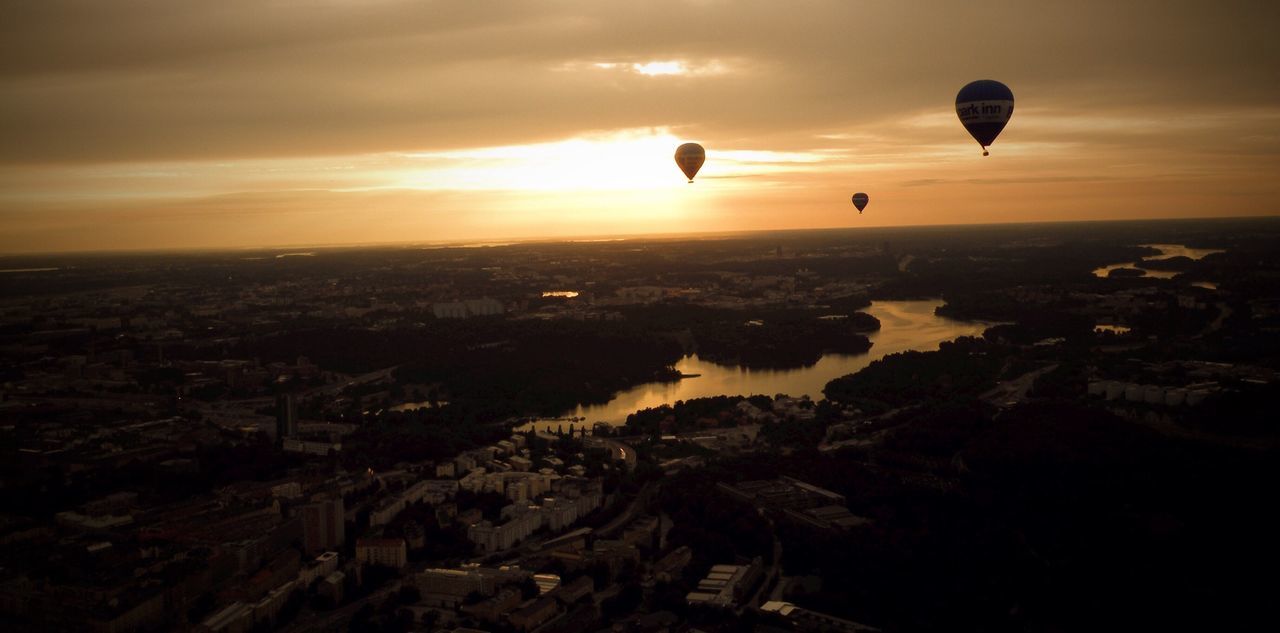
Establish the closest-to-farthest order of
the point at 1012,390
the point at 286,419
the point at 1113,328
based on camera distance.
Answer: the point at 286,419 < the point at 1012,390 < the point at 1113,328

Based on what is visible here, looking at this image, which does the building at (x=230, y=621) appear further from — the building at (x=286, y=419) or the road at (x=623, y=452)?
the building at (x=286, y=419)

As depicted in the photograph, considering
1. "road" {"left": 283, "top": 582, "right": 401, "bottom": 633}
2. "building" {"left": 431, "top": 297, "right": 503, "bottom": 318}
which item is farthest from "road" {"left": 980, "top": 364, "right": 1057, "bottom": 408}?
"building" {"left": 431, "top": 297, "right": 503, "bottom": 318}

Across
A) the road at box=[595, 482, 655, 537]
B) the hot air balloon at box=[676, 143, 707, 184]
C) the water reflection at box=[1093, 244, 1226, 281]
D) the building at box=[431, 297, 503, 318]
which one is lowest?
the road at box=[595, 482, 655, 537]

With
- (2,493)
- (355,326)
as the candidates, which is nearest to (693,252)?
(355,326)

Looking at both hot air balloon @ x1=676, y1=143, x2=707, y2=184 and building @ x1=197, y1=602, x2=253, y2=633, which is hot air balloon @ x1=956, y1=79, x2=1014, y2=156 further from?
building @ x1=197, y1=602, x2=253, y2=633

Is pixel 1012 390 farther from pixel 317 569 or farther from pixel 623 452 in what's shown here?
pixel 317 569

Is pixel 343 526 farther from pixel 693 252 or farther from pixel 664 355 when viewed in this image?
pixel 693 252

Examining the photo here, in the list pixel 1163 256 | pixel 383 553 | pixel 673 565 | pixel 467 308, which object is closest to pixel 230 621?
pixel 383 553
